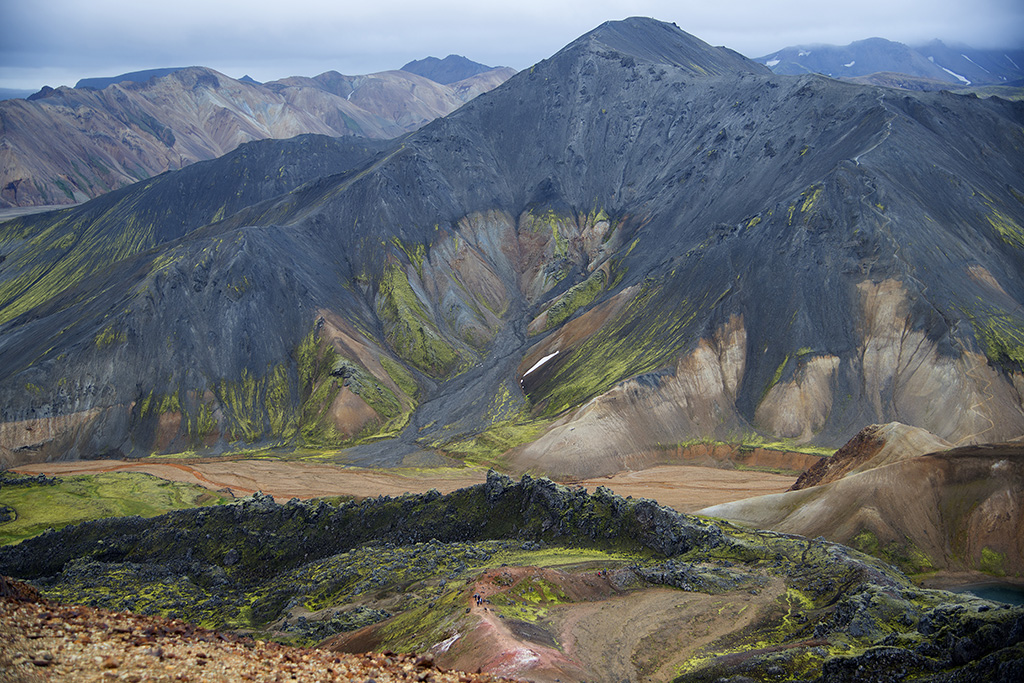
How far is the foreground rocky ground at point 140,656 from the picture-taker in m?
17.7

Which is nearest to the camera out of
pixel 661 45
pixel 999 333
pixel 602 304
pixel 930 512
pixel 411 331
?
pixel 930 512

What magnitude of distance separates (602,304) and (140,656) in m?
88.4

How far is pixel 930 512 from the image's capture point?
169 feet

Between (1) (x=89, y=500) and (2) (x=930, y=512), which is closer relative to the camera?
(2) (x=930, y=512)

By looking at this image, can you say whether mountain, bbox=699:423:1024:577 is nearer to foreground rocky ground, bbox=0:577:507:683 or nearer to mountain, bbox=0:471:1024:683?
mountain, bbox=0:471:1024:683

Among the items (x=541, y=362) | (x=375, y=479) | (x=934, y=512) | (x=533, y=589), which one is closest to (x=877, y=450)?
(x=934, y=512)

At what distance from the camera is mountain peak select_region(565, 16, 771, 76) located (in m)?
165

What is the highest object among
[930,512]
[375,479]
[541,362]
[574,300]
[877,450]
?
[574,300]

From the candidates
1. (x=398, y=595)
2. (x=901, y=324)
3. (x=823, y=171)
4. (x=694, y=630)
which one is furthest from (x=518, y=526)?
(x=823, y=171)

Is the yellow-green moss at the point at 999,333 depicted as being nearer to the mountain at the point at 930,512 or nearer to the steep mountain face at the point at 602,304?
the steep mountain face at the point at 602,304

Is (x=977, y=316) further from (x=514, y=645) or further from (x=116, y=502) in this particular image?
(x=116, y=502)

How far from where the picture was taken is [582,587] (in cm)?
3744

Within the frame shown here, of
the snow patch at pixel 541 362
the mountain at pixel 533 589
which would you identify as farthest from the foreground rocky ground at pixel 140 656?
the snow patch at pixel 541 362

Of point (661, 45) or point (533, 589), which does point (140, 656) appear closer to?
point (533, 589)
